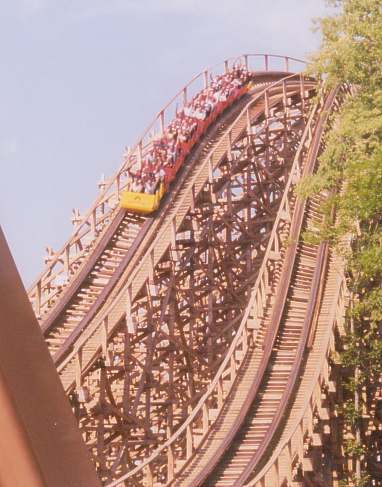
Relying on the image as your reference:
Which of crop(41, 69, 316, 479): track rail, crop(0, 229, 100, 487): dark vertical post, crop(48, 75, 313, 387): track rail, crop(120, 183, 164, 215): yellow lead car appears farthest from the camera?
crop(120, 183, 164, 215): yellow lead car

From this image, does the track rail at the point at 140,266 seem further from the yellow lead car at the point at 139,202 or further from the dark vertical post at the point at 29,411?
the dark vertical post at the point at 29,411

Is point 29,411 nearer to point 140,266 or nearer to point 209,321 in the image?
point 140,266

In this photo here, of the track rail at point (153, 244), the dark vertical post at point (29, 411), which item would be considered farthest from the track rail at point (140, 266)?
the dark vertical post at point (29, 411)

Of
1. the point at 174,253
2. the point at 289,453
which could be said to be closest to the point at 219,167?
the point at 174,253

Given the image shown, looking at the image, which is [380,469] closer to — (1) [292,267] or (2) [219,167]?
(1) [292,267]

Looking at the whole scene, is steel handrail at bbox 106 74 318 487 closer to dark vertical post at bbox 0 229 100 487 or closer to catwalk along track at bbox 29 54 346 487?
catwalk along track at bbox 29 54 346 487

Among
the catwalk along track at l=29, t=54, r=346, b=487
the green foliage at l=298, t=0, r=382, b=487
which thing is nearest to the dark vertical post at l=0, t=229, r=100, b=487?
the green foliage at l=298, t=0, r=382, b=487
